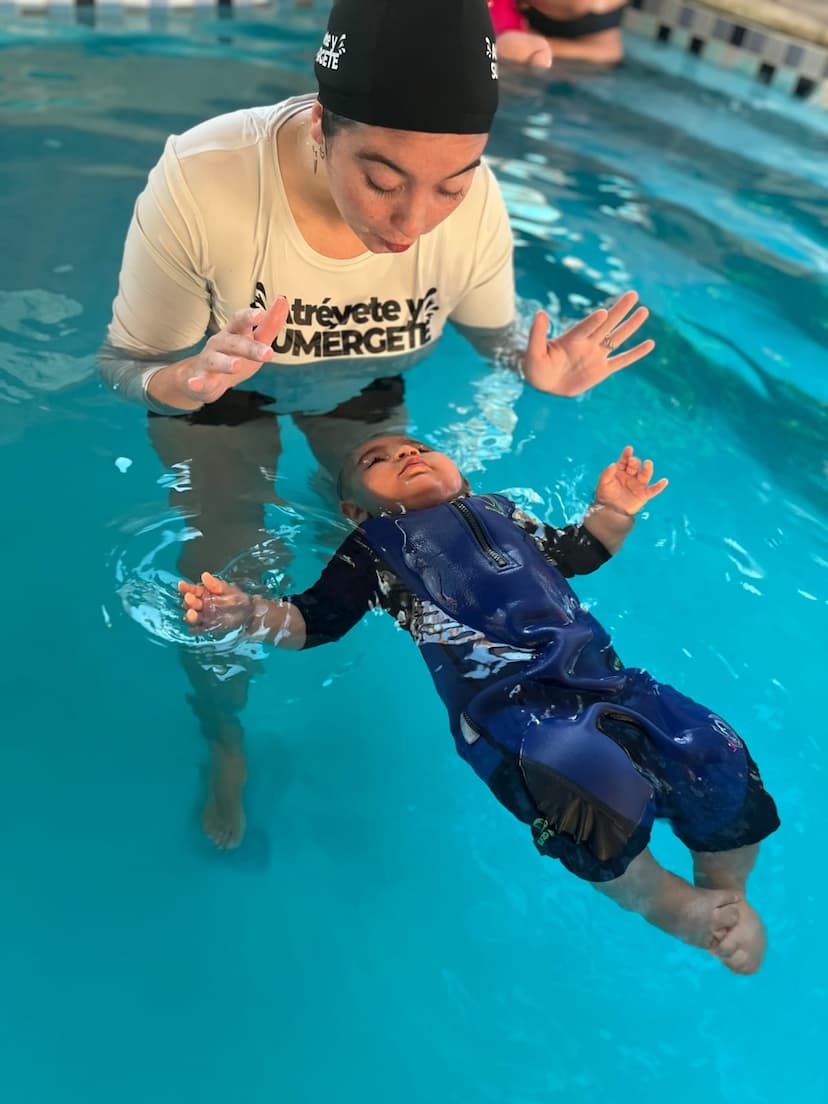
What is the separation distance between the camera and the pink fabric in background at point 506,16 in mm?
6531

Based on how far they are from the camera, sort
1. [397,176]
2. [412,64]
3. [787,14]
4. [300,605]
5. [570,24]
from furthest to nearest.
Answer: [787,14] < [570,24] < [300,605] < [397,176] < [412,64]

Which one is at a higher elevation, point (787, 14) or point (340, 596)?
point (787, 14)

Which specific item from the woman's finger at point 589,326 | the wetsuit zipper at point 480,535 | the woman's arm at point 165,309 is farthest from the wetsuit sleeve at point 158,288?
the woman's finger at point 589,326

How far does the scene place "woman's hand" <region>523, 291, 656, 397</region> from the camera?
2.62m

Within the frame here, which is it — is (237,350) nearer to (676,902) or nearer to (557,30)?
(676,902)

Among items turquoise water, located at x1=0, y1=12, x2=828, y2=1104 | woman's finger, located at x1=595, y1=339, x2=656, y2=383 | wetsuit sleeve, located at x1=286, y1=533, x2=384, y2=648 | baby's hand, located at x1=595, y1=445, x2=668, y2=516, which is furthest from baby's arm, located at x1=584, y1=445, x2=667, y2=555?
wetsuit sleeve, located at x1=286, y1=533, x2=384, y2=648

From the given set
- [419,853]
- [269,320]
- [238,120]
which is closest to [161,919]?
[419,853]

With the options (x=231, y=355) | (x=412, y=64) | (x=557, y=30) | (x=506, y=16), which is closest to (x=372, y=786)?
(x=231, y=355)

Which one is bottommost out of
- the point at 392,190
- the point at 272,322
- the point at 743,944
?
the point at 743,944

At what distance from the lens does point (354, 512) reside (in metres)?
2.74

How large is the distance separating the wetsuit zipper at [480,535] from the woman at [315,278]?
445mm

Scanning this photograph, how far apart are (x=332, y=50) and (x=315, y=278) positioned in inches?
23.3

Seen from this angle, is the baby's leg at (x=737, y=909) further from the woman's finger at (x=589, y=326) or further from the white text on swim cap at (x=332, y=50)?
the white text on swim cap at (x=332, y=50)

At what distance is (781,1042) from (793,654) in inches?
43.9
